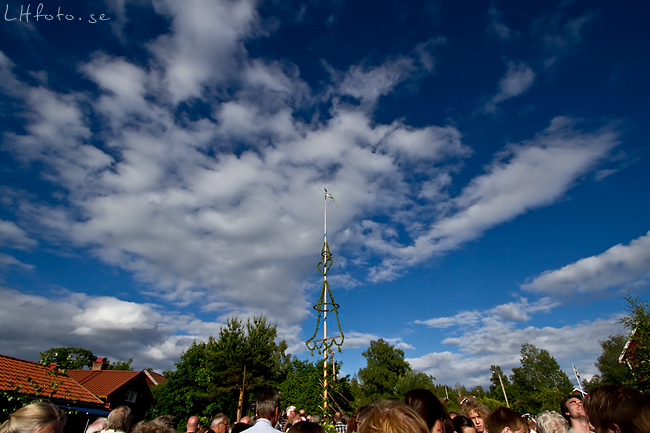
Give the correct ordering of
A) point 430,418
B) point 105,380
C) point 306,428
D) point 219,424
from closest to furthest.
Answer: point 430,418, point 306,428, point 219,424, point 105,380

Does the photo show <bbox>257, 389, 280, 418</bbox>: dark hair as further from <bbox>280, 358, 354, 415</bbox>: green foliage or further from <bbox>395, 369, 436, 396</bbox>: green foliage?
<bbox>395, 369, 436, 396</bbox>: green foliage

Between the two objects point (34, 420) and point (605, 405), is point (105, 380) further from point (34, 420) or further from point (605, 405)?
point (605, 405)

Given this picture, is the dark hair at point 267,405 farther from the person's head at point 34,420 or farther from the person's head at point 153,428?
the person's head at point 34,420

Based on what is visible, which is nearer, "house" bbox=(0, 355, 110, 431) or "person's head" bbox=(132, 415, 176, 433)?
"person's head" bbox=(132, 415, 176, 433)

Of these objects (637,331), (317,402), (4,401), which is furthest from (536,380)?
(4,401)

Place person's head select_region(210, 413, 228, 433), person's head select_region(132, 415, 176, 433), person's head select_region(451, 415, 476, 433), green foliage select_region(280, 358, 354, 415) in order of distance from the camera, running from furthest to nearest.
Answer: green foliage select_region(280, 358, 354, 415)
person's head select_region(210, 413, 228, 433)
person's head select_region(451, 415, 476, 433)
person's head select_region(132, 415, 176, 433)

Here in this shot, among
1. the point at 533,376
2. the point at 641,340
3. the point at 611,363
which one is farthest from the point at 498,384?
the point at 641,340

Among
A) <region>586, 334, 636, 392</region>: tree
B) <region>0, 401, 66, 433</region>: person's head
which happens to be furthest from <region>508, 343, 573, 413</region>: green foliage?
<region>0, 401, 66, 433</region>: person's head

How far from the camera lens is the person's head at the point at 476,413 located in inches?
204

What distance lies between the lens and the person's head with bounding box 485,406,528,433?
4.01 m

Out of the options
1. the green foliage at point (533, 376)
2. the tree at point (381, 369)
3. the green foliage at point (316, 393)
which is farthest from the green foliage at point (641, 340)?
the green foliage at point (533, 376)

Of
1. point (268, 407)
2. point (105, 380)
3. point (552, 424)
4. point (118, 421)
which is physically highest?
point (105, 380)

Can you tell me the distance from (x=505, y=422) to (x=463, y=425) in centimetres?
58

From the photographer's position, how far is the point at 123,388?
29.0m
